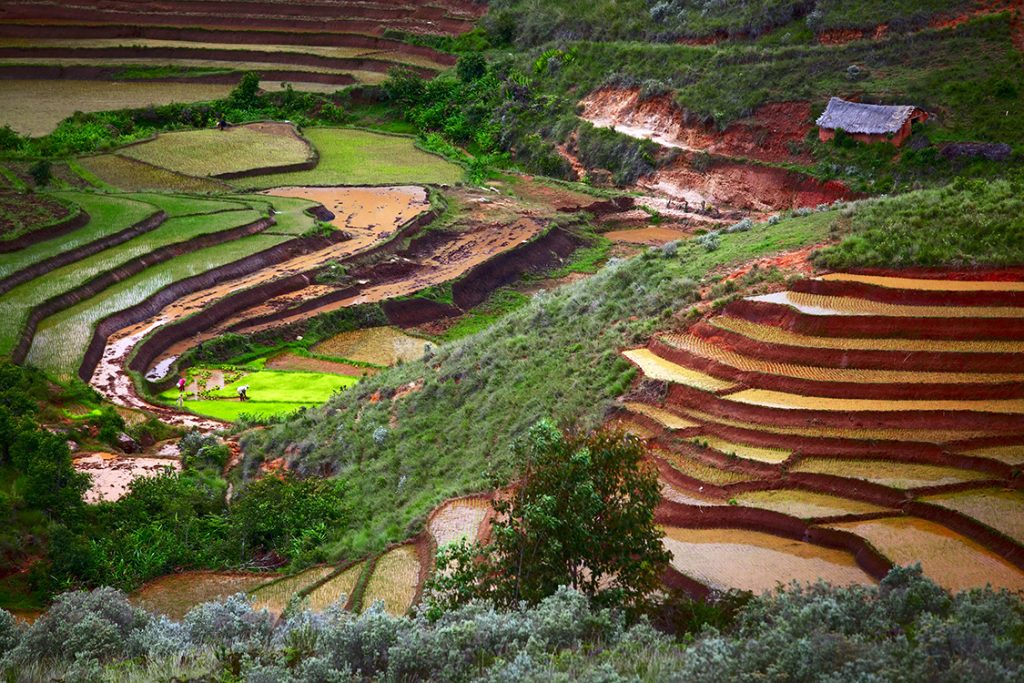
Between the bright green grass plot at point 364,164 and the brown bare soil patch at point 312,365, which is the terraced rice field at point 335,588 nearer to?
the brown bare soil patch at point 312,365

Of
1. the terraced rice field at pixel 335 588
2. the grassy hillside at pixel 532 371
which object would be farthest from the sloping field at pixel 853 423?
the terraced rice field at pixel 335 588

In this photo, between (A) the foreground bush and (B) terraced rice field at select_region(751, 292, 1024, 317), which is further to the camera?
(B) terraced rice field at select_region(751, 292, 1024, 317)

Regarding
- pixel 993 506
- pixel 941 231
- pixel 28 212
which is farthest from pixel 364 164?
pixel 993 506

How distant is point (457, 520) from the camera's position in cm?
1603

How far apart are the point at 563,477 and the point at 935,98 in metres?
31.3

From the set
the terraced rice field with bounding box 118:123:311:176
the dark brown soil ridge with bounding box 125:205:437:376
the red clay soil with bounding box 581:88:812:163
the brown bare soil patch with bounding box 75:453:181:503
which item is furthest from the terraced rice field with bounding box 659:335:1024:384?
the terraced rice field with bounding box 118:123:311:176

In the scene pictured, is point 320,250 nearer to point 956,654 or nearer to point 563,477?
point 563,477

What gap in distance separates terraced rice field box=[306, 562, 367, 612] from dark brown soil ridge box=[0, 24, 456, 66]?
46.8m

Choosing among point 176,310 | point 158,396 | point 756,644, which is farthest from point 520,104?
point 756,644

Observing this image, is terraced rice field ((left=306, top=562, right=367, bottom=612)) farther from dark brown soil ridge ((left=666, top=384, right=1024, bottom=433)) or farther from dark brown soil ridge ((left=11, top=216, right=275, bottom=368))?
dark brown soil ridge ((left=11, top=216, right=275, bottom=368))

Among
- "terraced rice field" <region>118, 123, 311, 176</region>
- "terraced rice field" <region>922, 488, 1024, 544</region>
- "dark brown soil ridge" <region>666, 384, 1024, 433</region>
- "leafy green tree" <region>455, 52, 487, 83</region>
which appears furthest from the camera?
"leafy green tree" <region>455, 52, 487, 83</region>

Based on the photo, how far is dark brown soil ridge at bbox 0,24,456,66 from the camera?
59719 mm

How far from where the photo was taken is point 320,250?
3578cm

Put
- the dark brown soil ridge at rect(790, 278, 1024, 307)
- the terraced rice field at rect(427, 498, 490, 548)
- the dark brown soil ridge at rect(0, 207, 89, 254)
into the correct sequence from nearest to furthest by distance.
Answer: the terraced rice field at rect(427, 498, 490, 548)
the dark brown soil ridge at rect(790, 278, 1024, 307)
the dark brown soil ridge at rect(0, 207, 89, 254)
